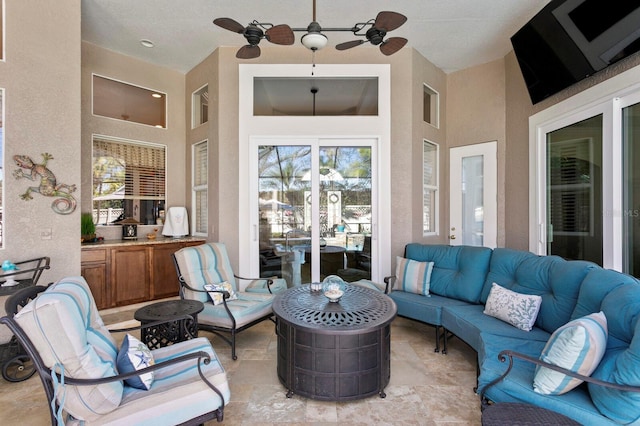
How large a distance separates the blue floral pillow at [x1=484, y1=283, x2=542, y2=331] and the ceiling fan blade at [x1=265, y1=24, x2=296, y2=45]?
2830 millimetres

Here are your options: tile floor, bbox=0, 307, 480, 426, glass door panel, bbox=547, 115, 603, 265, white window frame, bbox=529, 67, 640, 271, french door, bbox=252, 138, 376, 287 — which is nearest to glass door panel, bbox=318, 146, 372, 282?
french door, bbox=252, 138, 376, 287

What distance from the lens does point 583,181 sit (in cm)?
321

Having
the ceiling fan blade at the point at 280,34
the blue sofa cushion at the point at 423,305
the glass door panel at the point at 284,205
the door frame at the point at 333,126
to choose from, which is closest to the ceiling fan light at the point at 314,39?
the ceiling fan blade at the point at 280,34

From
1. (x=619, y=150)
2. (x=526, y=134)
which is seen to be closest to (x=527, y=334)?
(x=619, y=150)

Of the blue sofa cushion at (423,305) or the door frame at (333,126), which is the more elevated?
the door frame at (333,126)

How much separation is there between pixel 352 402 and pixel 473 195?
372 cm

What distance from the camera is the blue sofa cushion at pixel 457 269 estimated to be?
3123 mm

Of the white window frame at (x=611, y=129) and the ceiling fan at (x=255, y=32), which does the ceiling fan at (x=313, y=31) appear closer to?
the ceiling fan at (x=255, y=32)

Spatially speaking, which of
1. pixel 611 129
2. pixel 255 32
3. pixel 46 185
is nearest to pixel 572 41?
pixel 611 129

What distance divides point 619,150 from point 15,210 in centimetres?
564

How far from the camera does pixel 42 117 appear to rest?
9.87 ft

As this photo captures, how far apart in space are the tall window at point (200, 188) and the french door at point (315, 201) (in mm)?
1161

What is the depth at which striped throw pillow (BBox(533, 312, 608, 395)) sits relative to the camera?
1.57 m

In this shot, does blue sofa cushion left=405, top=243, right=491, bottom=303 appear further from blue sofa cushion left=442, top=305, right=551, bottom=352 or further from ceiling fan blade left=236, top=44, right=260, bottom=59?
ceiling fan blade left=236, top=44, right=260, bottom=59
